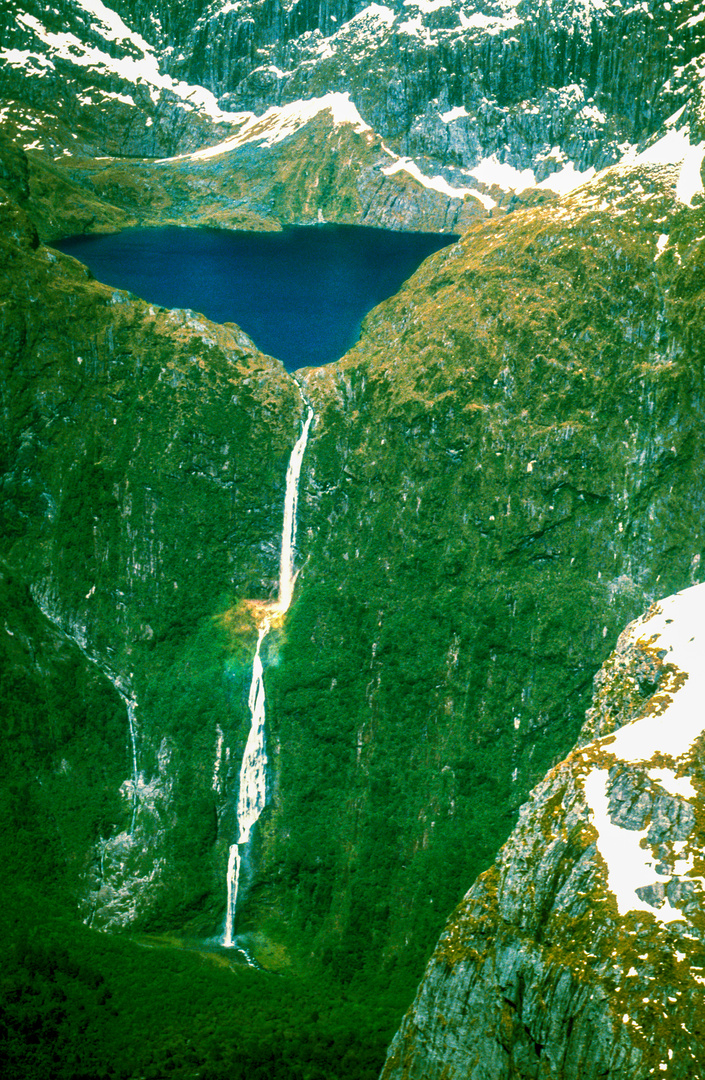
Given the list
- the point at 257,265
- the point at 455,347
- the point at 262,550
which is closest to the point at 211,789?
the point at 262,550

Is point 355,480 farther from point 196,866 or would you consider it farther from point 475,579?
point 196,866

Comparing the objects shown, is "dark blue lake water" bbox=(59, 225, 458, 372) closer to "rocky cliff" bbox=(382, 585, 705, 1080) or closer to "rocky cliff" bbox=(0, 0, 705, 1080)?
"rocky cliff" bbox=(0, 0, 705, 1080)

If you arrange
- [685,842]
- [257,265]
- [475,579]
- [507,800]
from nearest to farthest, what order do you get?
[685,842]
[507,800]
[475,579]
[257,265]

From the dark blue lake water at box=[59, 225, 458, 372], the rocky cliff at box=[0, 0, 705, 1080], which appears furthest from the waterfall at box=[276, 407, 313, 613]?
the dark blue lake water at box=[59, 225, 458, 372]

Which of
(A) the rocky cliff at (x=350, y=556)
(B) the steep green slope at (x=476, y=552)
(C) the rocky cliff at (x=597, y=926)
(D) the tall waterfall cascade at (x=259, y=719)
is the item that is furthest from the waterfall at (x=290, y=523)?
(C) the rocky cliff at (x=597, y=926)

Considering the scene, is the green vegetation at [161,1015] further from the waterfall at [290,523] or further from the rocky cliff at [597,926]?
the waterfall at [290,523]
